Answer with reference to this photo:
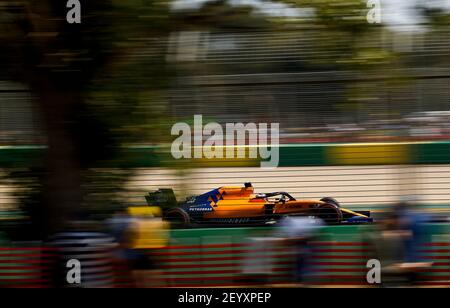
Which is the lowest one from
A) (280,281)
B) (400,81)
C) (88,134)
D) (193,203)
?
(280,281)

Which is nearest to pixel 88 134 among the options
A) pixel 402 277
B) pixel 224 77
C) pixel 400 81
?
pixel 224 77

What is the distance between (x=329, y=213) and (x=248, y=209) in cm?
124

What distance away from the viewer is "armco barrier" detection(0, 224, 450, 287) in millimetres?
7207

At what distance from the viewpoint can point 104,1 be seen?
6004mm

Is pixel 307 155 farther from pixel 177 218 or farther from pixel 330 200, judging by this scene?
pixel 177 218

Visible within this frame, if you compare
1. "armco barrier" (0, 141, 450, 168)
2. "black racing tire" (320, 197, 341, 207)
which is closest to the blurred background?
"armco barrier" (0, 141, 450, 168)

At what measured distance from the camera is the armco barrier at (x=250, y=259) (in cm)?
→ 721

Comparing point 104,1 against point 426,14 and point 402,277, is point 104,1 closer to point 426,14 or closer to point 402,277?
point 426,14

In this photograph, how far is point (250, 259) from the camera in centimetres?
749

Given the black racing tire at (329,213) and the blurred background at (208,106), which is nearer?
the blurred background at (208,106)

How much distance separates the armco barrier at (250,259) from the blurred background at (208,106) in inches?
1.2

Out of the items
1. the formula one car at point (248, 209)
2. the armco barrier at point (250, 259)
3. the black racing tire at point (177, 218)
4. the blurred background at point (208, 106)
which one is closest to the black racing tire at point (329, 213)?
the formula one car at point (248, 209)

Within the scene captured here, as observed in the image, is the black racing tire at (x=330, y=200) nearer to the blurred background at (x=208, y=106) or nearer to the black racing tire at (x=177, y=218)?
the blurred background at (x=208, y=106)

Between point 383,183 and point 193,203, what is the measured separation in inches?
86.7
